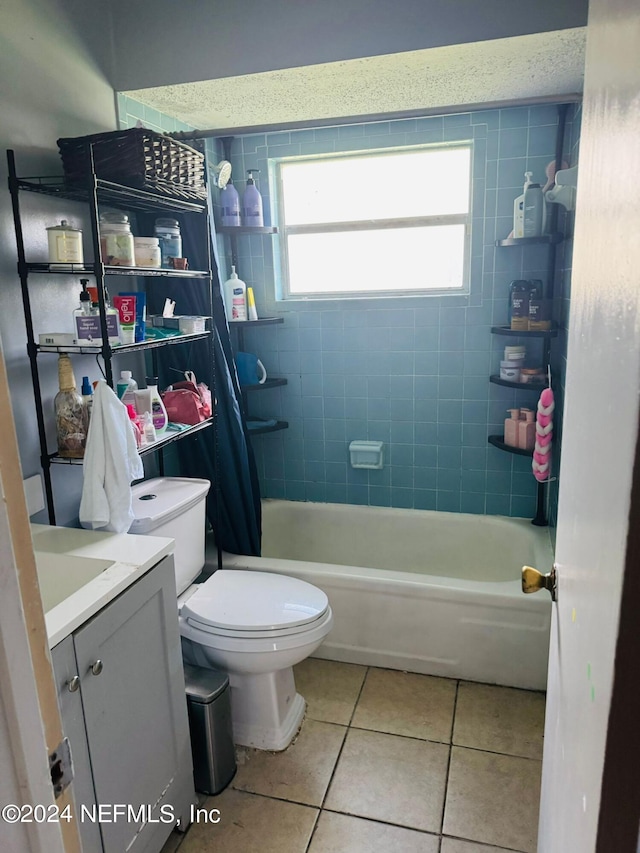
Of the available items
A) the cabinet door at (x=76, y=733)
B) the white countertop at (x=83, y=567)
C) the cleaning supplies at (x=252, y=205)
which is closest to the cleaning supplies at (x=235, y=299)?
the cleaning supplies at (x=252, y=205)

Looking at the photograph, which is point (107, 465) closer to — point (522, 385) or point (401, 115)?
point (401, 115)

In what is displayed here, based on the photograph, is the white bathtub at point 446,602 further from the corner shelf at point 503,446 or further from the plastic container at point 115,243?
the plastic container at point 115,243

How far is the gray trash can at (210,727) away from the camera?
1.82 m

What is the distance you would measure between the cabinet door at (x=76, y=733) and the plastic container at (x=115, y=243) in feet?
3.74

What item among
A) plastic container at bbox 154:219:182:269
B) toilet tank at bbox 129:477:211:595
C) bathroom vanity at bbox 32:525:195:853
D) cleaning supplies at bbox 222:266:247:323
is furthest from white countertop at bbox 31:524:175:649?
cleaning supplies at bbox 222:266:247:323

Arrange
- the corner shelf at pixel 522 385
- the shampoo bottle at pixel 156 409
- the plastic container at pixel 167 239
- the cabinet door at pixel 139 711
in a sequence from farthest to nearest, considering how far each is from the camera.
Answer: the corner shelf at pixel 522 385
the plastic container at pixel 167 239
the shampoo bottle at pixel 156 409
the cabinet door at pixel 139 711

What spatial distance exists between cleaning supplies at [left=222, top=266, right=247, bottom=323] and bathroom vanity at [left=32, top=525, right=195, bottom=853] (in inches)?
56.9

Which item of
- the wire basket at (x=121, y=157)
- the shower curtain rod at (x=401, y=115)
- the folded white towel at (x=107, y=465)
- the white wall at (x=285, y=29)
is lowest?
the folded white towel at (x=107, y=465)

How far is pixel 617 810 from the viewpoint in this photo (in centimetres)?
51

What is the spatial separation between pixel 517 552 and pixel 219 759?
1.57 m

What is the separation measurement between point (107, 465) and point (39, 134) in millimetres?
1025

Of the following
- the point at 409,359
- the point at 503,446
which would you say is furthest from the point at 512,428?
the point at 409,359

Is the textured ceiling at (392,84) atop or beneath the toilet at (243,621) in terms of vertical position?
atop

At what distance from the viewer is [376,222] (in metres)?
2.87
